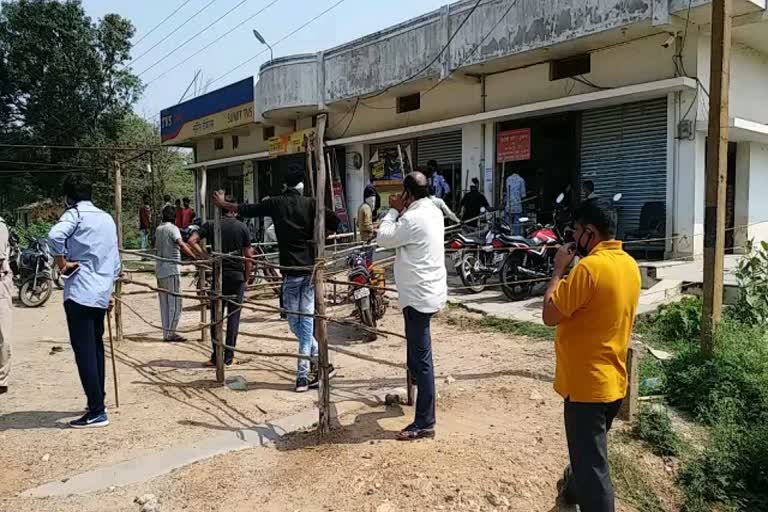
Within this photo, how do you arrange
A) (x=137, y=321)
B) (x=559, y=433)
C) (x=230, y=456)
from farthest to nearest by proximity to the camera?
(x=137, y=321)
(x=559, y=433)
(x=230, y=456)

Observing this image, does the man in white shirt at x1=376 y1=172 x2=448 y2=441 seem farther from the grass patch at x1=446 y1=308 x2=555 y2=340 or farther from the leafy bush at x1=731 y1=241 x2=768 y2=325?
the leafy bush at x1=731 y1=241 x2=768 y2=325

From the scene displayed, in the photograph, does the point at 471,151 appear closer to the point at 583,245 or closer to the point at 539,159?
the point at 539,159

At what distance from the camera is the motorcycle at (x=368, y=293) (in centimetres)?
726

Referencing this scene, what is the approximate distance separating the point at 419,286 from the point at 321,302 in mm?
681

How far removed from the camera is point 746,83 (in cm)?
1086

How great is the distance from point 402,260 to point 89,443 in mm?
2436

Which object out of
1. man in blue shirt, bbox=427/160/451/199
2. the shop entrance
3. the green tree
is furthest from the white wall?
the green tree

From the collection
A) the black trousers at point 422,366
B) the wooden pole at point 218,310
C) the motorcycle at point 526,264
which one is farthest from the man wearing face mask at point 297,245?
the motorcycle at point 526,264

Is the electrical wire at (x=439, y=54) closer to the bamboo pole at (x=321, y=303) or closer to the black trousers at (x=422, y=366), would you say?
the bamboo pole at (x=321, y=303)

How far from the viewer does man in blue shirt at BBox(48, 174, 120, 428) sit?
4.41m

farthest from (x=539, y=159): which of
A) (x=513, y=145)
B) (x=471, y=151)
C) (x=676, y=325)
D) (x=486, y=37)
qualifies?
(x=676, y=325)

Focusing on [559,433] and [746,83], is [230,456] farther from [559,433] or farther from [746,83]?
[746,83]

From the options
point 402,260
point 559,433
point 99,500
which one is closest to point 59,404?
point 99,500

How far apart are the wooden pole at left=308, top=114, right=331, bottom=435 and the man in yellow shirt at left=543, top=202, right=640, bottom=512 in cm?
176
